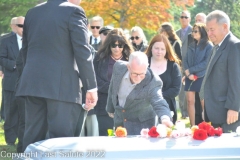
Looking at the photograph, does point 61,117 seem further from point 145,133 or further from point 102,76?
point 102,76

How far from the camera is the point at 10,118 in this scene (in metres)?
11.9

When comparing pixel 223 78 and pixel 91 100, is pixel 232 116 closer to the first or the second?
pixel 223 78

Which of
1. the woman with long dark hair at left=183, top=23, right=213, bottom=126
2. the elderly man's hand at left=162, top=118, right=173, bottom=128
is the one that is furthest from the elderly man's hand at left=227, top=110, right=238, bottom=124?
the woman with long dark hair at left=183, top=23, right=213, bottom=126

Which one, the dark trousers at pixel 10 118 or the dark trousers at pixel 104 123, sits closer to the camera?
the dark trousers at pixel 104 123

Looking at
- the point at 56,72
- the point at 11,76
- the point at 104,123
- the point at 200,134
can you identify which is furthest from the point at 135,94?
the point at 11,76

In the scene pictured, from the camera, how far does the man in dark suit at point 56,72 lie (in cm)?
655

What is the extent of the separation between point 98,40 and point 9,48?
91.1 inches

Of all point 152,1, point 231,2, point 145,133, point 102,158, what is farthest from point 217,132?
point 231,2

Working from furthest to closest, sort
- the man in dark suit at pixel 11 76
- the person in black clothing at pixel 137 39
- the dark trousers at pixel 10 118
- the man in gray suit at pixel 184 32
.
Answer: the man in gray suit at pixel 184 32
the person in black clothing at pixel 137 39
the dark trousers at pixel 10 118
the man in dark suit at pixel 11 76

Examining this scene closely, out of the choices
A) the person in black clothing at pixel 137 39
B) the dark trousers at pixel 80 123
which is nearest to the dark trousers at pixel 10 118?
the person in black clothing at pixel 137 39

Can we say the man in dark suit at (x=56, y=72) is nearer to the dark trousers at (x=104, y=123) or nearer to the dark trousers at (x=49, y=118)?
the dark trousers at (x=49, y=118)

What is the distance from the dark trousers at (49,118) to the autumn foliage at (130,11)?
14.6 metres

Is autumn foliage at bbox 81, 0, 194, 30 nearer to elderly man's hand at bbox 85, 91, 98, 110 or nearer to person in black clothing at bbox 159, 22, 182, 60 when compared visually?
person in black clothing at bbox 159, 22, 182, 60

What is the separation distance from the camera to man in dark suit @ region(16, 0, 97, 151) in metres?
6.55
